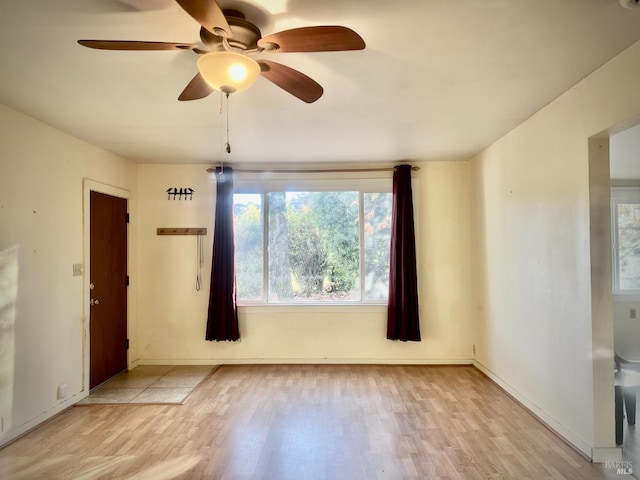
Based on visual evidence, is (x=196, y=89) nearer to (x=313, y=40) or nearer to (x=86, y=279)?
(x=313, y=40)

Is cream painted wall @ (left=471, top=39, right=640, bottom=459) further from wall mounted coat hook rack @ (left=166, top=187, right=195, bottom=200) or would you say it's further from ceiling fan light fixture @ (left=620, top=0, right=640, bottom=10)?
wall mounted coat hook rack @ (left=166, top=187, right=195, bottom=200)

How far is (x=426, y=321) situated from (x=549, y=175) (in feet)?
7.39

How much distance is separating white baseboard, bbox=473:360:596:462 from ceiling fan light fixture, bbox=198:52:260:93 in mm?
3104

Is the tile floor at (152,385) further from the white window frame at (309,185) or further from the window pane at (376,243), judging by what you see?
the window pane at (376,243)

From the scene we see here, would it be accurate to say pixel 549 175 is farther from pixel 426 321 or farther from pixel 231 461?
pixel 231 461

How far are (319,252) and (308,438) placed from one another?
2.27 meters

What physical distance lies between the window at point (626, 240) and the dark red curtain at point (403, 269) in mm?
2711


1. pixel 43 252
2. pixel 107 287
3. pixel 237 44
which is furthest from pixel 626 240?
pixel 43 252

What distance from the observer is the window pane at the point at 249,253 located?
4.50 m

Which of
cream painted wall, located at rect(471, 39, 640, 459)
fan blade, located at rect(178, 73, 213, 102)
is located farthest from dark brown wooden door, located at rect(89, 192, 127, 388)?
cream painted wall, located at rect(471, 39, 640, 459)

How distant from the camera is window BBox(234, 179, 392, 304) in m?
4.49

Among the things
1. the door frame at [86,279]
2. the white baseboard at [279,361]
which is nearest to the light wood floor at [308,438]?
the door frame at [86,279]

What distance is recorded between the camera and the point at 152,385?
3768 mm

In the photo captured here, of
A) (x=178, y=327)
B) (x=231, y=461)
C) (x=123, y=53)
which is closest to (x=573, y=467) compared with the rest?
(x=231, y=461)
